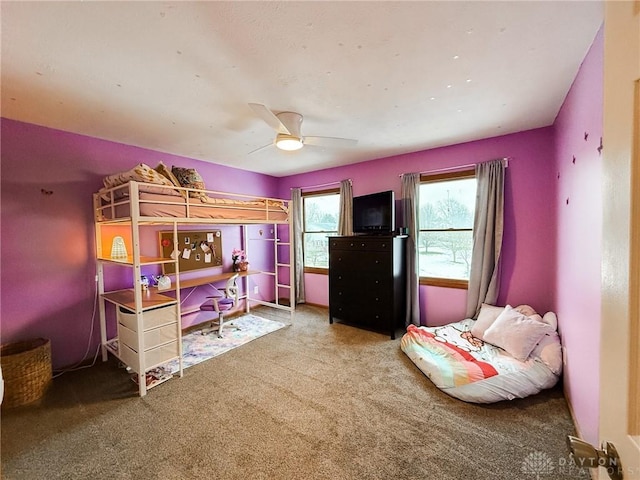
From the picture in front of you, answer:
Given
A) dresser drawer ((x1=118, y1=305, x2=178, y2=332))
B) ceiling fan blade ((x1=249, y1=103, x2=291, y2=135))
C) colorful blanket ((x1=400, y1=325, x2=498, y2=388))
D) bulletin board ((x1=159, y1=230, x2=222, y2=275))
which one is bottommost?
colorful blanket ((x1=400, y1=325, x2=498, y2=388))

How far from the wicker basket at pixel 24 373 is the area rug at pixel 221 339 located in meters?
0.93

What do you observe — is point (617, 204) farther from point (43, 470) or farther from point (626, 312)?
point (43, 470)

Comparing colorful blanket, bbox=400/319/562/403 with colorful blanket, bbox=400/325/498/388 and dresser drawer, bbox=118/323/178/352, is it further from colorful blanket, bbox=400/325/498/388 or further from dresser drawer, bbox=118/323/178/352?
dresser drawer, bbox=118/323/178/352

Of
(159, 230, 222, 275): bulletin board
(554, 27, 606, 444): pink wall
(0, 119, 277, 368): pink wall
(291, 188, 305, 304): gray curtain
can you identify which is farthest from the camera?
(291, 188, 305, 304): gray curtain

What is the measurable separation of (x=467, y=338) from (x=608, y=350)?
2.46 m

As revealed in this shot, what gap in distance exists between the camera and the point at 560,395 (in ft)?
7.11

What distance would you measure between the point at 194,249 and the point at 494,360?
3757 millimetres

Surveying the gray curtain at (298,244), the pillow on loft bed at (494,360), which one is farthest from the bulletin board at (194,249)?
the pillow on loft bed at (494,360)

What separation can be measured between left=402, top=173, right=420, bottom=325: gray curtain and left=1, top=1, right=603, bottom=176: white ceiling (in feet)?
3.07

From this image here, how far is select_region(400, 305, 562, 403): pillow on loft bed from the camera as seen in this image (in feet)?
6.88

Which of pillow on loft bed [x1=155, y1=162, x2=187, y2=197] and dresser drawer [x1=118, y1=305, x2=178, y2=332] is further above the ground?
pillow on loft bed [x1=155, y1=162, x2=187, y2=197]

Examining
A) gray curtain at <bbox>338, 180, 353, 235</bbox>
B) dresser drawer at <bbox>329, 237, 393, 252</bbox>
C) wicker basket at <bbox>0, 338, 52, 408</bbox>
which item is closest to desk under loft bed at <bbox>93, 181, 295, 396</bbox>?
wicker basket at <bbox>0, 338, 52, 408</bbox>

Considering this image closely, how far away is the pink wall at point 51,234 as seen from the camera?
238cm

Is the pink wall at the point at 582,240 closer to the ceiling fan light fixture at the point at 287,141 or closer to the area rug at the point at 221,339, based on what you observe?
the ceiling fan light fixture at the point at 287,141
